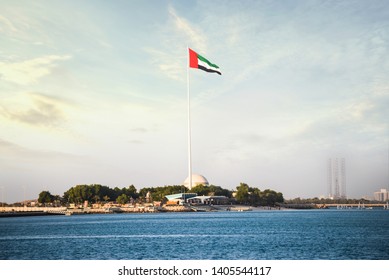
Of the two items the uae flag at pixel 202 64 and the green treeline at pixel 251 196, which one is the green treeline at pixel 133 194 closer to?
the green treeline at pixel 251 196

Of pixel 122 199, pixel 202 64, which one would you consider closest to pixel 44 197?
pixel 122 199

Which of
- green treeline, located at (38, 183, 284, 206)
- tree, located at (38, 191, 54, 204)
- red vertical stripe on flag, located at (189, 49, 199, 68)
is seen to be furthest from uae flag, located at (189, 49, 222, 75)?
tree, located at (38, 191, 54, 204)

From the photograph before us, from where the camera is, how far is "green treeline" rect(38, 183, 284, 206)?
6737 inches

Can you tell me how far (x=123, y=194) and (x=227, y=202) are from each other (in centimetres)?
3711

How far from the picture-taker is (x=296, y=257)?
3675 cm

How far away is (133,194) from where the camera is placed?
19000cm

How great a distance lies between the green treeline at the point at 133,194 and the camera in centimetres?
17112

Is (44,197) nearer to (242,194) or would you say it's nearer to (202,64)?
(242,194)

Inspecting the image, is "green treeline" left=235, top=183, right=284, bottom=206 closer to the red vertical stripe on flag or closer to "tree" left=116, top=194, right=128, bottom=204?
"tree" left=116, top=194, right=128, bottom=204

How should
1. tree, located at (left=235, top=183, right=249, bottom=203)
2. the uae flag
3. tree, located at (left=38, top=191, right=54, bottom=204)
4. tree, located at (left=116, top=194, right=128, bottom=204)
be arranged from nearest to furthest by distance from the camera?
the uae flag
tree, located at (left=38, top=191, right=54, bottom=204)
tree, located at (left=116, top=194, right=128, bottom=204)
tree, located at (left=235, top=183, right=249, bottom=203)
